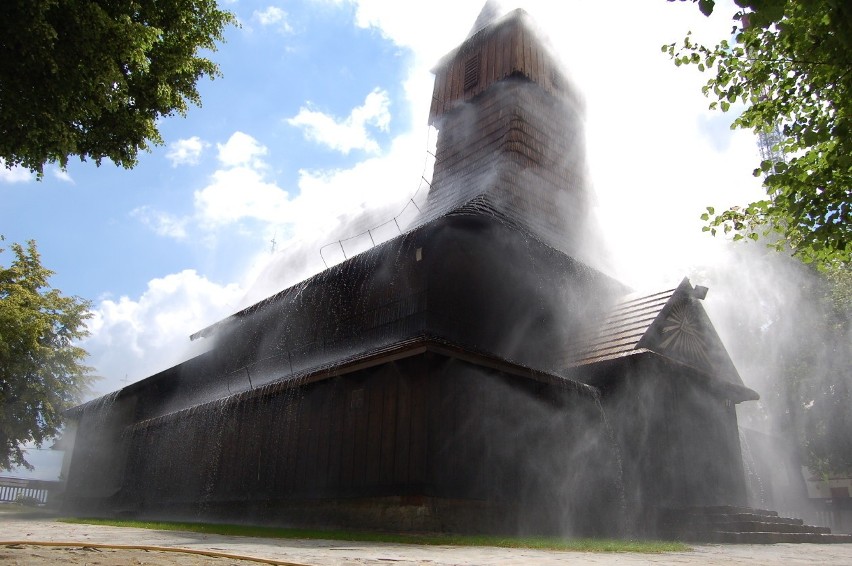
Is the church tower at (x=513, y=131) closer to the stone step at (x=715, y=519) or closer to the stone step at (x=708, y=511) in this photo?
the stone step at (x=708, y=511)

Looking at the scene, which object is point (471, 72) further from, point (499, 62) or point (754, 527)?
point (754, 527)

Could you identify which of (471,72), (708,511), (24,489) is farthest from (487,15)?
(24,489)

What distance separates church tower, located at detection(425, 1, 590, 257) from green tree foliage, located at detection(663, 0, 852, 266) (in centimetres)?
937

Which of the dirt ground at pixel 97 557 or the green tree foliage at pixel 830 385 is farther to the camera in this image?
the green tree foliage at pixel 830 385

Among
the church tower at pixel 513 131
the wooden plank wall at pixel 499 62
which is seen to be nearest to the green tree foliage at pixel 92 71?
the church tower at pixel 513 131

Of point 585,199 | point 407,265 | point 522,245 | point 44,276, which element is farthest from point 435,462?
point 44,276

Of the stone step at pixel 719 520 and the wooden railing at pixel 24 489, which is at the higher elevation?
the wooden railing at pixel 24 489

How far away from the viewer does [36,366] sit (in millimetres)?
32219

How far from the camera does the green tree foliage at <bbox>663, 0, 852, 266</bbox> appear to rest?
27.2 ft

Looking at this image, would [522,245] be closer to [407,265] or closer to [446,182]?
[407,265]

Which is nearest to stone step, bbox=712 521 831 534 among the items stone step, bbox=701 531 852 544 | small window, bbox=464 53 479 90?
stone step, bbox=701 531 852 544

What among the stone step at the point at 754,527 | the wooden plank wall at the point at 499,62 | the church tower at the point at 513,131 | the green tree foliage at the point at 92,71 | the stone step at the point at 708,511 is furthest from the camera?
the wooden plank wall at the point at 499,62

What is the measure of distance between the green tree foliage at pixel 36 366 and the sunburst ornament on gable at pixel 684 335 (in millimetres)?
25771

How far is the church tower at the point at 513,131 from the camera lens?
21.0 metres
